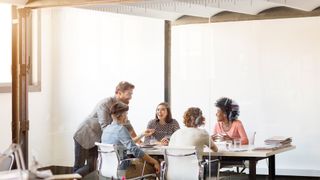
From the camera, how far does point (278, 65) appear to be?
23.5 ft

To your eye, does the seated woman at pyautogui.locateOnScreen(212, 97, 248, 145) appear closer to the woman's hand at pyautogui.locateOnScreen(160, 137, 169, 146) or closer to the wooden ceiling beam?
the woman's hand at pyautogui.locateOnScreen(160, 137, 169, 146)

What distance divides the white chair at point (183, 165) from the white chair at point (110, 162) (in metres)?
0.26

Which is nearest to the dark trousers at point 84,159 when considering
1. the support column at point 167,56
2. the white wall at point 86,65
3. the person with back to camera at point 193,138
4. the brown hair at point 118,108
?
the white wall at point 86,65

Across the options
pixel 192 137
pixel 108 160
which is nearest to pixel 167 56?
pixel 192 137

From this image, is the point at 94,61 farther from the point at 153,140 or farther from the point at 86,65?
the point at 153,140

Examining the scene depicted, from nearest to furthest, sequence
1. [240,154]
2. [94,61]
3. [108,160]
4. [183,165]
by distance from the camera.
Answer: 1. [183,165]
2. [240,154]
3. [108,160]
4. [94,61]

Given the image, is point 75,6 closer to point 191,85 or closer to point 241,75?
point 191,85

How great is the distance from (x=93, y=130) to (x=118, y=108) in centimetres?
40

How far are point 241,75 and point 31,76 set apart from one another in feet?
8.48

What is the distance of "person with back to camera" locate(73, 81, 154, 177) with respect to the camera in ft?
21.2

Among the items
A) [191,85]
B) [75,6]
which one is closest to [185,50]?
[191,85]

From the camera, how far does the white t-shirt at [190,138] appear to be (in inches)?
232

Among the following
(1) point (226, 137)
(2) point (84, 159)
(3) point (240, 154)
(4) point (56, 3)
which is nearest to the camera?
(3) point (240, 154)

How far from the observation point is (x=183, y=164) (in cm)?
577
